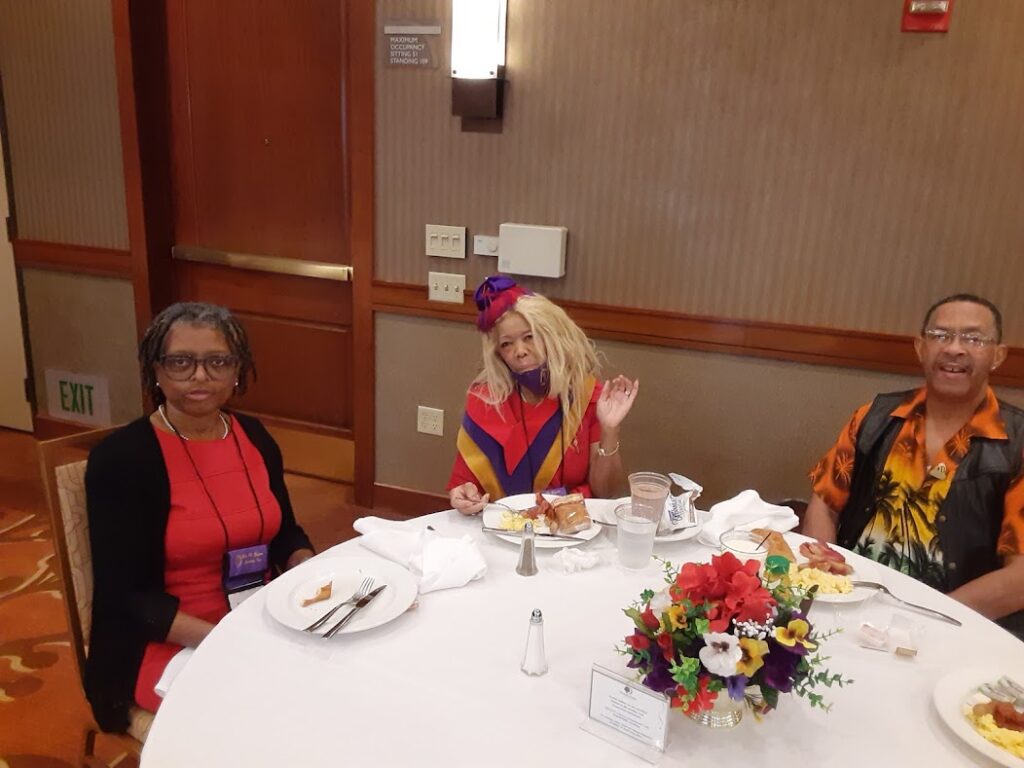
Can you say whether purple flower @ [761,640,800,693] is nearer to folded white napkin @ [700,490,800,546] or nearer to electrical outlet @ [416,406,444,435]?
folded white napkin @ [700,490,800,546]

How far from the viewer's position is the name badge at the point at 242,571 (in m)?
1.62

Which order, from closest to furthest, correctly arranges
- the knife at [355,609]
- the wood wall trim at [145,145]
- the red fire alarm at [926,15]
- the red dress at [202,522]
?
the knife at [355,609], the red dress at [202,522], the red fire alarm at [926,15], the wood wall trim at [145,145]

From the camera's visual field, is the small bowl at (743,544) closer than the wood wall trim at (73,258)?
Yes

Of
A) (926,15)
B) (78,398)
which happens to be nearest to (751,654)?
(926,15)

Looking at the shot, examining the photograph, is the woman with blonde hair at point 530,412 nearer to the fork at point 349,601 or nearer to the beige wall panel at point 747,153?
the fork at point 349,601

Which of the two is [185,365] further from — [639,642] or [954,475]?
[954,475]

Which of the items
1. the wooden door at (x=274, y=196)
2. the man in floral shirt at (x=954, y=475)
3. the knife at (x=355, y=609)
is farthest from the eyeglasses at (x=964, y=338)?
the wooden door at (x=274, y=196)

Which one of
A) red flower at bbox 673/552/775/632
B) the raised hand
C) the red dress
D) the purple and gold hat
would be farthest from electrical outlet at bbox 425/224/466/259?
red flower at bbox 673/552/775/632

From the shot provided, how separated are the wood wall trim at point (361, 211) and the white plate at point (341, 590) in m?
1.88

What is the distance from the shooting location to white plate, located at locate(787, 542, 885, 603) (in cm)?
135

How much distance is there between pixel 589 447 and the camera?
200 centimetres

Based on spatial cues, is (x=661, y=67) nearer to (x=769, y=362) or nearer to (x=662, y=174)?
(x=662, y=174)

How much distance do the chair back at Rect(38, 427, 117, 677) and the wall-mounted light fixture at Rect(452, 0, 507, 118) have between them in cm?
179

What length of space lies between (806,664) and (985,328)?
1.16 meters
